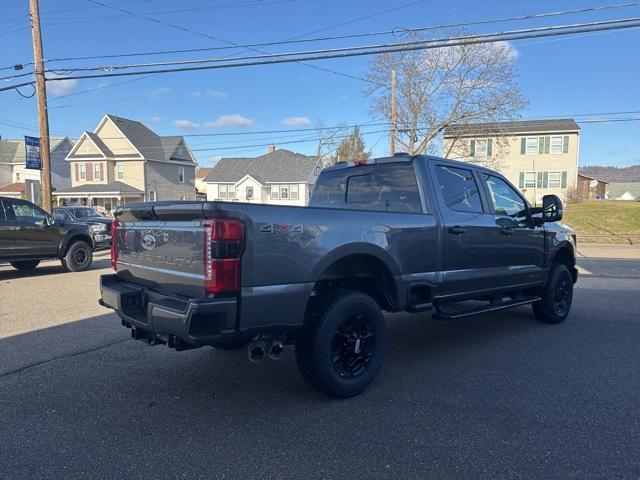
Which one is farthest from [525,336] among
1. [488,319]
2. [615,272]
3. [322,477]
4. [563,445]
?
[615,272]

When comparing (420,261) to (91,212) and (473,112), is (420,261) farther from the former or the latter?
(473,112)

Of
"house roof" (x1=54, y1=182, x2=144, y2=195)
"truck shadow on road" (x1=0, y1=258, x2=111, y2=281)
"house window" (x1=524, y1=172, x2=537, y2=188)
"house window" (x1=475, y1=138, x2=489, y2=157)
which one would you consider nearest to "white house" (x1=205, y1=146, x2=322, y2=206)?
"house roof" (x1=54, y1=182, x2=144, y2=195)

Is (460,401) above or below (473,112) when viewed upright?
below

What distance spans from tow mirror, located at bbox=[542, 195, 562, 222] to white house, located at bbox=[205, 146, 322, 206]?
38.1 meters

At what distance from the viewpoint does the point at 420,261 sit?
4504 millimetres

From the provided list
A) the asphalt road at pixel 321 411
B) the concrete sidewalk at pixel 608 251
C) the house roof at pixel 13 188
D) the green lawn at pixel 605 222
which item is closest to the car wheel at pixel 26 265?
the asphalt road at pixel 321 411

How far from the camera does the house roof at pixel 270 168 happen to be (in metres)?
45.7

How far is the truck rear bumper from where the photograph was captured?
3.14m

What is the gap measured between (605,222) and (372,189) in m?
22.4

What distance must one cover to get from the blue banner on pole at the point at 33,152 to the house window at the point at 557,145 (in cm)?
3305

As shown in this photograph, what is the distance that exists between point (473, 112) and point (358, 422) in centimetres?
2781

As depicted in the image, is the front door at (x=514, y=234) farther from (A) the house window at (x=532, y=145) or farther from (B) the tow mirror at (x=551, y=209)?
(A) the house window at (x=532, y=145)

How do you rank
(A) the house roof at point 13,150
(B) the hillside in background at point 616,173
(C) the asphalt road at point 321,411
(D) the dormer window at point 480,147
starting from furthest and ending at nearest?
(B) the hillside in background at point 616,173 → (A) the house roof at point 13,150 → (D) the dormer window at point 480,147 → (C) the asphalt road at point 321,411

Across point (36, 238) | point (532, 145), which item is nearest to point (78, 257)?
point (36, 238)
